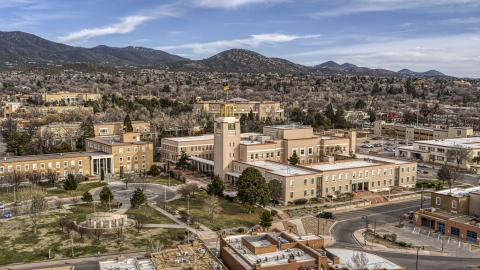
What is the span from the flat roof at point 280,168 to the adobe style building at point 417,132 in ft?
166

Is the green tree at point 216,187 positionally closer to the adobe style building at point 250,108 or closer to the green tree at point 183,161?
the green tree at point 183,161

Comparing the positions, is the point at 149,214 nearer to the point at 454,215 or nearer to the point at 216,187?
the point at 216,187

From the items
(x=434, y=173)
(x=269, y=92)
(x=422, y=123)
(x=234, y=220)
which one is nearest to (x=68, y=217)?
(x=234, y=220)

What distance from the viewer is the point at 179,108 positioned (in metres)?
125

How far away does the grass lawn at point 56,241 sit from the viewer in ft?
120

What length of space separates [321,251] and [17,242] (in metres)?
26.4

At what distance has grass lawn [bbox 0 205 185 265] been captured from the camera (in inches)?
1444

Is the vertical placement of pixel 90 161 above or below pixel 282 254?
above

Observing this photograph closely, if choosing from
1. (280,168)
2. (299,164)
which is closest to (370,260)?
(280,168)

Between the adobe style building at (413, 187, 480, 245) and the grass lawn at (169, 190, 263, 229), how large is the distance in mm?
17458

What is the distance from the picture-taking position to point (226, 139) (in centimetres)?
6216

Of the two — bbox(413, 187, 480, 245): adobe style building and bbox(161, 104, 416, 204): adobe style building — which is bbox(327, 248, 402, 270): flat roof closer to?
bbox(413, 187, 480, 245): adobe style building

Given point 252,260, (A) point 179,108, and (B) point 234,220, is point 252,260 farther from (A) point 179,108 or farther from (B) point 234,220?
(A) point 179,108

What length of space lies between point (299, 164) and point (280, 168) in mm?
6026
